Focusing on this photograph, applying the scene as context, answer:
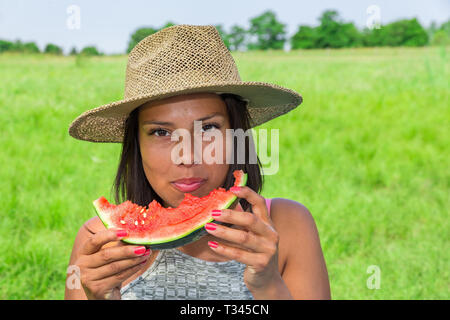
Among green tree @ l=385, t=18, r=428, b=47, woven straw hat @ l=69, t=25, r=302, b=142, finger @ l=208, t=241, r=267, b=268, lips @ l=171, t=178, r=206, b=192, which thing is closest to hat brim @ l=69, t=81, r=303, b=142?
woven straw hat @ l=69, t=25, r=302, b=142

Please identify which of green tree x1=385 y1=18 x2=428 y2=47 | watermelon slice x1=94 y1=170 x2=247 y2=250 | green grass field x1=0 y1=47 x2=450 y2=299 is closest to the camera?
watermelon slice x1=94 y1=170 x2=247 y2=250

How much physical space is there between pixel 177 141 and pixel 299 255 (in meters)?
0.78

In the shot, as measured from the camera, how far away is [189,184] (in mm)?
1792

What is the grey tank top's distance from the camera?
2023 millimetres

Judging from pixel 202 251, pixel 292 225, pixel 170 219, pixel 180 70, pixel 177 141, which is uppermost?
pixel 180 70

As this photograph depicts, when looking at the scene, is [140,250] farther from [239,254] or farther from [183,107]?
[183,107]

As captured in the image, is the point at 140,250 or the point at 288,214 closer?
the point at 140,250

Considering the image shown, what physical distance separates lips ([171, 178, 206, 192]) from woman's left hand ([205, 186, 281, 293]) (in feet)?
0.86

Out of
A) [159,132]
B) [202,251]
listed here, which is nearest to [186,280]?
[202,251]

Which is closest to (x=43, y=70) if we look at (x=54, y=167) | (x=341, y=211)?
(x=54, y=167)

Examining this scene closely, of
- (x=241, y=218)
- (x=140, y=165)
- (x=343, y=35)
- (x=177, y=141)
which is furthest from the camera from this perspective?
(x=343, y=35)

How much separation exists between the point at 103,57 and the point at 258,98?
49.6 feet

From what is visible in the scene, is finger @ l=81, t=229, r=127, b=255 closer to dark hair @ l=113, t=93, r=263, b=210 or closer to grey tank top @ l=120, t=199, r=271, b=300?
grey tank top @ l=120, t=199, r=271, b=300
